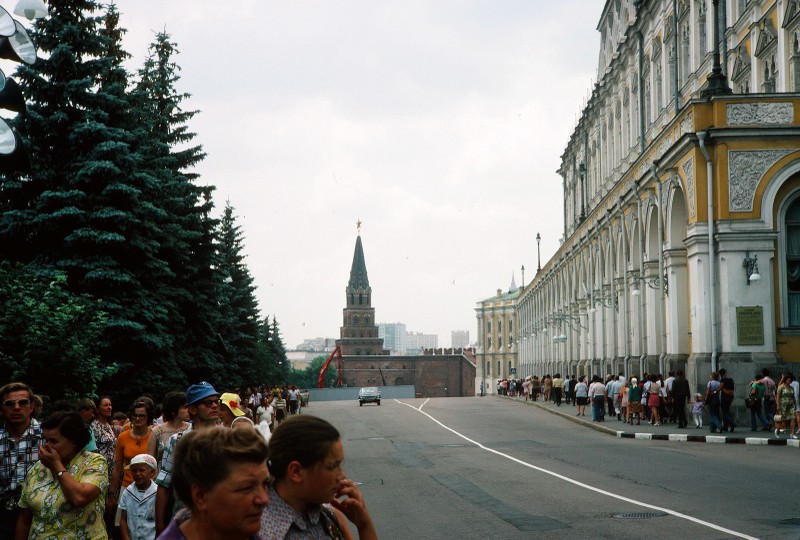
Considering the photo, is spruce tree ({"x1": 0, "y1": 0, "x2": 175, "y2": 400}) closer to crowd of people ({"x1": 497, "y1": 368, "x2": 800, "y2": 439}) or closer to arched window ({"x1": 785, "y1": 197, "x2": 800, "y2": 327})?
crowd of people ({"x1": 497, "y1": 368, "x2": 800, "y2": 439})

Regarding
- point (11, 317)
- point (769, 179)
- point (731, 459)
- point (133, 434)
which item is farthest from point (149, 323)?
point (769, 179)

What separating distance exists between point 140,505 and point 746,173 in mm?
23535

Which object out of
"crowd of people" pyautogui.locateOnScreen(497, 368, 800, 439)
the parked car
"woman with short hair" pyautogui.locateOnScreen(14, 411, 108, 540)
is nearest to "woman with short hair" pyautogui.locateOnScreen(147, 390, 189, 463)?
"woman with short hair" pyautogui.locateOnScreen(14, 411, 108, 540)

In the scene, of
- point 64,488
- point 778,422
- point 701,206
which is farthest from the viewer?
point 701,206

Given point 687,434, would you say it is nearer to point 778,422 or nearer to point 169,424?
point 778,422

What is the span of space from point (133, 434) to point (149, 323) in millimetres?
14995

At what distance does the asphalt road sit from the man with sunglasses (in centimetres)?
467

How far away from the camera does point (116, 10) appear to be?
2983 centimetres

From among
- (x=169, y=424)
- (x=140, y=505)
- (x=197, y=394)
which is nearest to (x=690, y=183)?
(x=169, y=424)

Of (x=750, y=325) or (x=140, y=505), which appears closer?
(x=140, y=505)

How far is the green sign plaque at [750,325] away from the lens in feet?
90.2

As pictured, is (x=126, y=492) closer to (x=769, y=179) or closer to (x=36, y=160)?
(x=36, y=160)

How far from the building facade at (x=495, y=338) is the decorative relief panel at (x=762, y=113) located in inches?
5448

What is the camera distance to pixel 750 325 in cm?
2750
